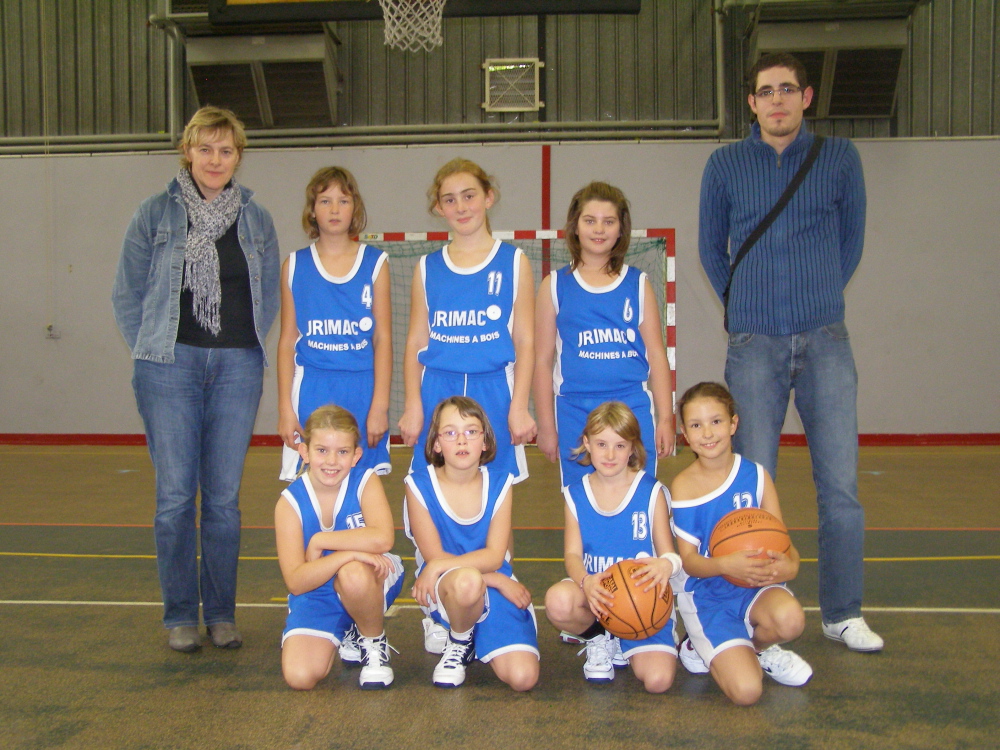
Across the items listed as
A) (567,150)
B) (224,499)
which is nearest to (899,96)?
(567,150)

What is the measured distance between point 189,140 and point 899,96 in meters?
9.27

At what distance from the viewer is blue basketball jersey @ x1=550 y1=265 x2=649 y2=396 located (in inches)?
130

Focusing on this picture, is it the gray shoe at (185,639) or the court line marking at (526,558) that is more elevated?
the gray shoe at (185,639)

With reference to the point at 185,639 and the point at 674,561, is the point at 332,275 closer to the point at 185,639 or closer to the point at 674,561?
the point at 185,639

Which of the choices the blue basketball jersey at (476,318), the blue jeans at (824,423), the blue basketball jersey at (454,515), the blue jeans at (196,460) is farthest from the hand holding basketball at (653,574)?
the blue jeans at (196,460)

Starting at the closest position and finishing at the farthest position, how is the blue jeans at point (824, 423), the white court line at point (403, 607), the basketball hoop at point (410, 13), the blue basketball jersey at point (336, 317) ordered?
the blue jeans at point (824, 423), the blue basketball jersey at point (336, 317), the white court line at point (403, 607), the basketball hoop at point (410, 13)

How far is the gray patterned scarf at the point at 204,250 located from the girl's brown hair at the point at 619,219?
1.29 meters

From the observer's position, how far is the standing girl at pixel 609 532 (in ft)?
9.01

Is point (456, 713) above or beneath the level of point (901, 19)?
beneath

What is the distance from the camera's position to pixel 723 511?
2.89 meters

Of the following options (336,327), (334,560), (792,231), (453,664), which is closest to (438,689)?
(453,664)

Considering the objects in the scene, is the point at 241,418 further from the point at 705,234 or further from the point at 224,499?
the point at 705,234

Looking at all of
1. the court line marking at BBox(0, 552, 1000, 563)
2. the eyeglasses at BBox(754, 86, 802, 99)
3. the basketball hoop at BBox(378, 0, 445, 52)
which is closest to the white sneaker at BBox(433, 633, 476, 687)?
the court line marking at BBox(0, 552, 1000, 563)

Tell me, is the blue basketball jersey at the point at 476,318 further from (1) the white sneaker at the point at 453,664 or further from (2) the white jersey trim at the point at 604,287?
(1) the white sneaker at the point at 453,664
